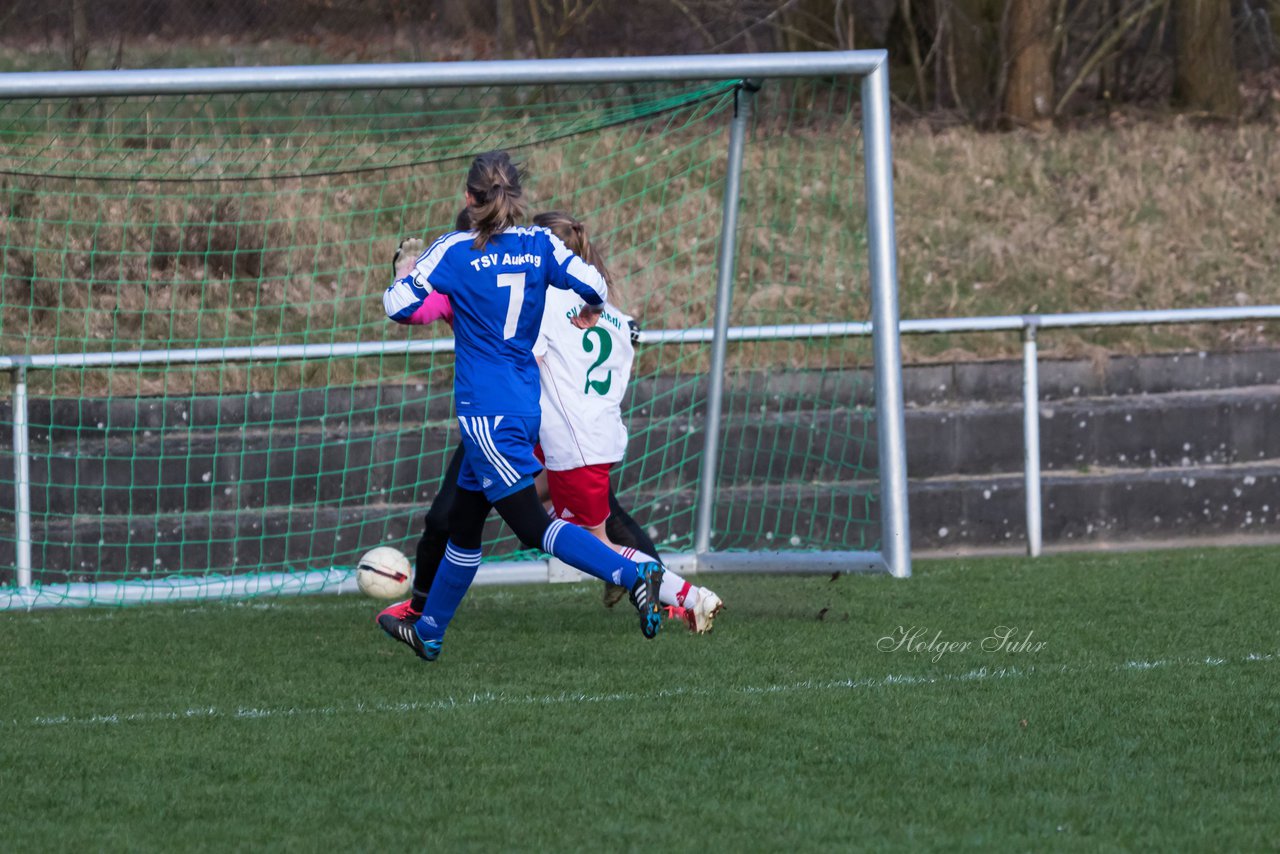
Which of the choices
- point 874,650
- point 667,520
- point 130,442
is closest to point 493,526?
point 667,520

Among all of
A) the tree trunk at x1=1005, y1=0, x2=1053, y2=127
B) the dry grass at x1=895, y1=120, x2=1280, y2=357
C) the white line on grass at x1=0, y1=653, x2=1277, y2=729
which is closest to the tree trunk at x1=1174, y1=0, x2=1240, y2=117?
the dry grass at x1=895, y1=120, x2=1280, y2=357

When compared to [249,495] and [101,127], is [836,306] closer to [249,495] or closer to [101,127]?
[249,495]

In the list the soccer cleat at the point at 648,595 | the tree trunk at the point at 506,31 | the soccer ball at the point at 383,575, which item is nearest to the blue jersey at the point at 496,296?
the soccer cleat at the point at 648,595

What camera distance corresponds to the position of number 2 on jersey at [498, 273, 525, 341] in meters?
4.86

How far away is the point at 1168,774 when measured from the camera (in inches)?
139

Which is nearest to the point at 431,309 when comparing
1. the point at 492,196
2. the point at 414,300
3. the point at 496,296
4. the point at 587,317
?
the point at 414,300

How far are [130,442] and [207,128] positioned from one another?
1809 mm

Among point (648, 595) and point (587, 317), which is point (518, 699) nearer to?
point (648, 595)

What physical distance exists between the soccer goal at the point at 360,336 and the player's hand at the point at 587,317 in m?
1.53

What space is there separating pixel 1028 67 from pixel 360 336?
6.27 meters

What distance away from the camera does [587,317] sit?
5.30 m

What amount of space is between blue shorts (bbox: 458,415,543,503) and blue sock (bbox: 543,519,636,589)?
187 millimetres

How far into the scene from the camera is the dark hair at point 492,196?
4.81m

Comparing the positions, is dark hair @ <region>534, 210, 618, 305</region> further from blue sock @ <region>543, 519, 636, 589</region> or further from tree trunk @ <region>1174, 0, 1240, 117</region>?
tree trunk @ <region>1174, 0, 1240, 117</region>
